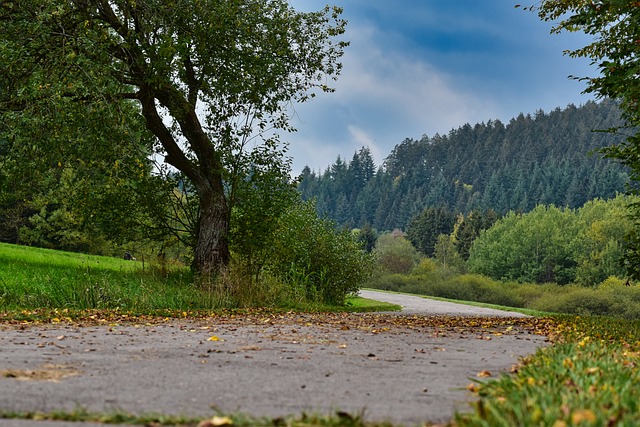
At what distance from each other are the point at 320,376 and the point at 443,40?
39.0 m

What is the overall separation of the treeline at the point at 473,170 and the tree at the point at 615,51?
365 ft

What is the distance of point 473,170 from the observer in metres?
166

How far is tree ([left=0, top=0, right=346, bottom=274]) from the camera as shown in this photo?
39.9 feet

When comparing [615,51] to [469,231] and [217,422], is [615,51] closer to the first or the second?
[217,422]

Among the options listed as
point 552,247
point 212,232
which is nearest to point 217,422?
point 212,232

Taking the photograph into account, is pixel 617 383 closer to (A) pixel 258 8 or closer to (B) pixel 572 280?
(A) pixel 258 8

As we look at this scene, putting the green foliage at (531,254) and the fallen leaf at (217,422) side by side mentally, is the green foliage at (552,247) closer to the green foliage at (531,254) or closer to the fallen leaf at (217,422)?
the green foliage at (531,254)

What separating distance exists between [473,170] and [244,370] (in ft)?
544

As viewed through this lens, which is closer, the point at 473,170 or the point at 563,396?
the point at 563,396

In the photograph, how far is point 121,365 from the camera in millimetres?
4926

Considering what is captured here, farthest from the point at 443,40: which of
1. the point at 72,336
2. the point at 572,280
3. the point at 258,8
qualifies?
the point at 572,280

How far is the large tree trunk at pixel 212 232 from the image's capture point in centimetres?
1583

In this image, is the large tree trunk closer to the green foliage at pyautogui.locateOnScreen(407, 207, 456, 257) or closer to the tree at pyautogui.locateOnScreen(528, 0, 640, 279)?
the tree at pyautogui.locateOnScreen(528, 0, 640, 279)

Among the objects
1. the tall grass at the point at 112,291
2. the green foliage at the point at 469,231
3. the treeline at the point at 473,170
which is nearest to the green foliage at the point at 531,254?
the green foliage at the point at 469,231
